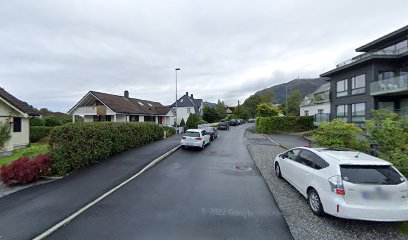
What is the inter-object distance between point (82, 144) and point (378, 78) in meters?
24.6

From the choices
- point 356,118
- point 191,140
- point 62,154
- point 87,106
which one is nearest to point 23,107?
point 87,106

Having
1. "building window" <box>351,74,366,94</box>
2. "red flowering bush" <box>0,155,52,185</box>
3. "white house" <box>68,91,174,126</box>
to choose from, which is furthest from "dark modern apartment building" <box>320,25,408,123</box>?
"white house" <box>68,91,174,126</box>

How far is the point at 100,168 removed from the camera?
9.45 m

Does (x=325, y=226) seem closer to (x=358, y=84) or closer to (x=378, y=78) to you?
(x=378, y=78)

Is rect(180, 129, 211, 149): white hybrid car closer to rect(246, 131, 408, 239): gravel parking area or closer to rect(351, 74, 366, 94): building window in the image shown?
rect(246, 131, 408, 239): gravel parking area

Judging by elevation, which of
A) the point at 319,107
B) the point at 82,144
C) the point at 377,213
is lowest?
the point at 377,213

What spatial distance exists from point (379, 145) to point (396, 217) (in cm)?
421

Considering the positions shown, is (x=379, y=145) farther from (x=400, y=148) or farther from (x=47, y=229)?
(x=47, y=229)

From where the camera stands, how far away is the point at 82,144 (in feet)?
31.2

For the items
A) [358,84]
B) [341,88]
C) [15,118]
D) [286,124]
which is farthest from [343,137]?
[15,118]

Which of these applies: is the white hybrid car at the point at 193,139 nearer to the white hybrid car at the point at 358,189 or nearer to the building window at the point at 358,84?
the white hybrid car at the point at 358,189

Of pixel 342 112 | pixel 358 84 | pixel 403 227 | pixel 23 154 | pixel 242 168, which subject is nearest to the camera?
pixel 403 227

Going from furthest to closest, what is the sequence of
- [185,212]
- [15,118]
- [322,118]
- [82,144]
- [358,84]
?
[322,118] < [358,84] < [15,118] < [82,144] < [185,212]

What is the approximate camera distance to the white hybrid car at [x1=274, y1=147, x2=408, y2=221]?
162 inches
